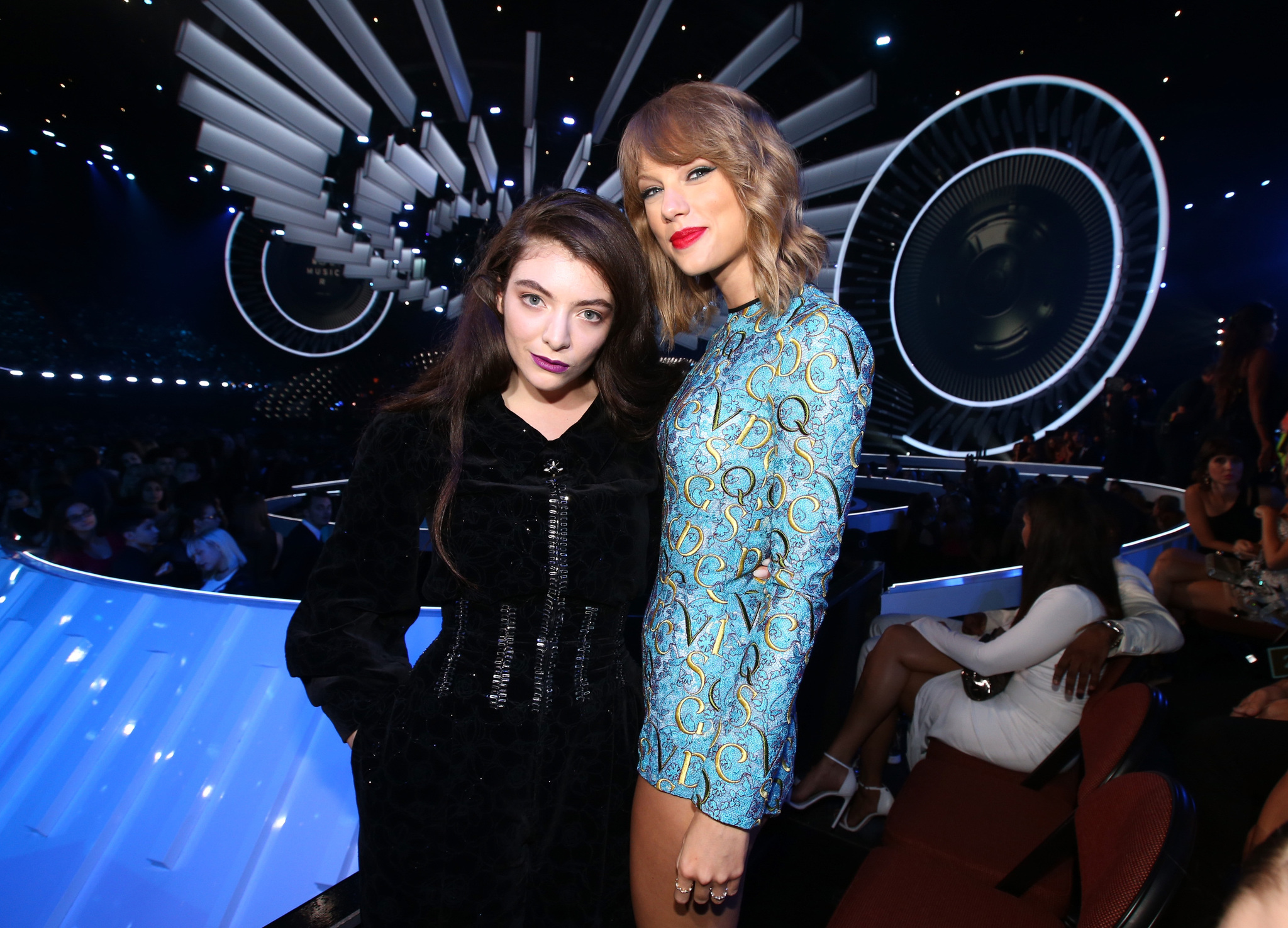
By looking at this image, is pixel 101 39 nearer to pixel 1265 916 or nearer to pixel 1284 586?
pixel 1265 916

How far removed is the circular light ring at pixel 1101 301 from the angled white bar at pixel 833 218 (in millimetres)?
742

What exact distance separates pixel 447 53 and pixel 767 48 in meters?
2.38

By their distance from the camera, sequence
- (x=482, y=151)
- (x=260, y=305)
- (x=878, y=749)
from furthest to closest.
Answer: (x=260, y=305) → (x=482, y=151) → (x=878, y=749)

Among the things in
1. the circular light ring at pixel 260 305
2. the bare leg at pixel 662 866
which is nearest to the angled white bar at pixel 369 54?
the bare leg at pixel 662 866

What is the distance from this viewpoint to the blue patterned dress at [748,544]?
0.87m

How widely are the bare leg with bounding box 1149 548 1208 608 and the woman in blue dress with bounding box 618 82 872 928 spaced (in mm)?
3806

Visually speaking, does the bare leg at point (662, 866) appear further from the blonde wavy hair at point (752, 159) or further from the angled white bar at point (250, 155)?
the angled white bar at point (250, 155)

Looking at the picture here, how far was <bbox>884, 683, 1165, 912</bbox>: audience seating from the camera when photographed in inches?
59.0

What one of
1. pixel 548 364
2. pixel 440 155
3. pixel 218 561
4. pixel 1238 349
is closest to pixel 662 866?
pixel 548 364

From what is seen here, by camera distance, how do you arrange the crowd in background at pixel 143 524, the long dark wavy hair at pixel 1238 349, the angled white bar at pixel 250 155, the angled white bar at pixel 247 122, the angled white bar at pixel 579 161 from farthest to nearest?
1. the angled white bar at pixel 579 161
2. the angled white bar at pixel 250 155
3. the angled white bar at pixel 247 122
4. the long dark wavy hair at pixel 1238 349
5. the crowd in background at pixel 143 524

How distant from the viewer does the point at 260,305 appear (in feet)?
52.3

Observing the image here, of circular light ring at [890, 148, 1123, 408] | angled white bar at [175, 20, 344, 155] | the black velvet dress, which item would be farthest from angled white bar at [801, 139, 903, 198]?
the black velvet dress

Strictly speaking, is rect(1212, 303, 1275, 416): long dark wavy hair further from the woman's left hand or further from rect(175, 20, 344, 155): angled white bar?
rect(175, 20, 344, 155): angled white bar

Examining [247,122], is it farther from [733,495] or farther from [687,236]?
[733,495]
